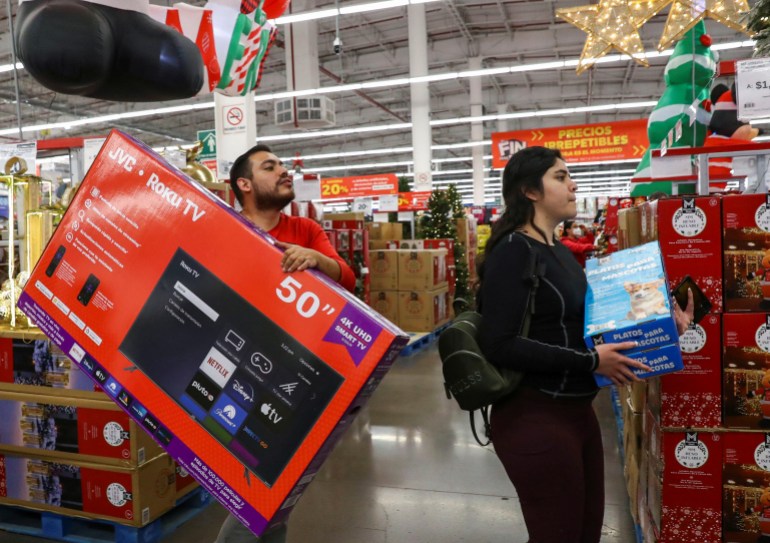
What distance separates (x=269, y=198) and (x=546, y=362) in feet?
3.08

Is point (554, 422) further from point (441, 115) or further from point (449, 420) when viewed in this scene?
point (441, 115)

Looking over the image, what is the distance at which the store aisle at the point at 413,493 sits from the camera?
272cm

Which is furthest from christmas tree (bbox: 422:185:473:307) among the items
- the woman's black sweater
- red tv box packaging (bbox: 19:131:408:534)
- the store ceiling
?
red tv box packaging (bbox: 19:131:408:534)

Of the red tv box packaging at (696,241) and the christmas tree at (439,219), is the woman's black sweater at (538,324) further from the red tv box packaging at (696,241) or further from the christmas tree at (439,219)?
the christmas tree at (439,219)

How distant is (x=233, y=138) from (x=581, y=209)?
1492cm

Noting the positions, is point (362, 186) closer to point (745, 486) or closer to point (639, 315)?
point (745, 486)

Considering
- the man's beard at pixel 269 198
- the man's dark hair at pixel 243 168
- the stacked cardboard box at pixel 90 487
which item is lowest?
the stacked cardboard box at pixel 90 487

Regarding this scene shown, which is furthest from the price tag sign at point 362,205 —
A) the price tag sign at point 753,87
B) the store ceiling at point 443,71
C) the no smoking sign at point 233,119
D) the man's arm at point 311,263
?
the man's arm at point 311,263

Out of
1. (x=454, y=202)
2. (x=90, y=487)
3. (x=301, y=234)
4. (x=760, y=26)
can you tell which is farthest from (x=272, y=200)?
(x=454, y=202)

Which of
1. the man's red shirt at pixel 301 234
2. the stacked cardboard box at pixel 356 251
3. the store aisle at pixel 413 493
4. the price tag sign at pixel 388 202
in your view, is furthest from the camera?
the price tag sign at pixel 388 202

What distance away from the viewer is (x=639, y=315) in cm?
140

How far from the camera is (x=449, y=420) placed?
173 inches

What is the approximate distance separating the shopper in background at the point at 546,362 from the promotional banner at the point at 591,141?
10370mm

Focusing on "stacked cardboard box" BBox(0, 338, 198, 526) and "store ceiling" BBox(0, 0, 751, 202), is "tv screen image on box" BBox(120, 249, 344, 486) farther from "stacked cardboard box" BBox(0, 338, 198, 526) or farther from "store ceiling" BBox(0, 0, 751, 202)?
"store ceiling" BBox(0, 0, 751, 202)
